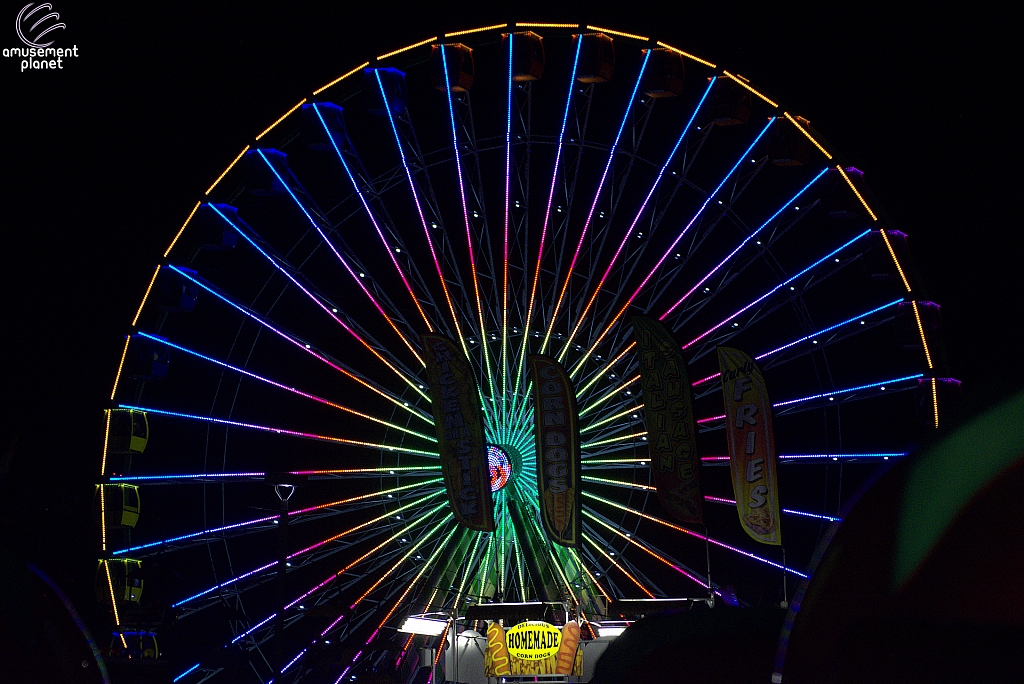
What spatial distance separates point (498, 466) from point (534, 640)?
2.71m

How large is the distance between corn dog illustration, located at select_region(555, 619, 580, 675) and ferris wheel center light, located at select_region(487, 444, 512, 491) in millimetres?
2441

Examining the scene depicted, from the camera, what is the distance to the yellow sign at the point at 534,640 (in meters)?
13.7

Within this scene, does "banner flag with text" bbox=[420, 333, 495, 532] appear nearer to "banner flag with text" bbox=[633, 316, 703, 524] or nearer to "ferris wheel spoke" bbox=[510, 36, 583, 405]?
"ferris wheel spoke" bbox=[510, 36, 583, 405]

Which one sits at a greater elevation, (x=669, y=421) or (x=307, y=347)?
(x=307, y=347)

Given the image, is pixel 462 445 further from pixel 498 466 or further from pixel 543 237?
pixel 543 237

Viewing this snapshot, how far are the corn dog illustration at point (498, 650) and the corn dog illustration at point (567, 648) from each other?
0.66 metres

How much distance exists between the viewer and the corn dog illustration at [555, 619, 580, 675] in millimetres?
13719

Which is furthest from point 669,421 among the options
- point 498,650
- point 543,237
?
point 498,650

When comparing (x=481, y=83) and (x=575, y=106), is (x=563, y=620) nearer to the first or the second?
(x=575, y=106)

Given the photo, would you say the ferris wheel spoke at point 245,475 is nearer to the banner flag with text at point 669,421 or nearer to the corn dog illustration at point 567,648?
the corn dog illustration at point 567,648

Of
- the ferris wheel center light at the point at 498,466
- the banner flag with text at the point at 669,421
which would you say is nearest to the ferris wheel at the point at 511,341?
the ferris wheel center light at the point at 498,466

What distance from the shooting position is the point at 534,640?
45.2ft

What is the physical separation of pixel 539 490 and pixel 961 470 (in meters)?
11.5

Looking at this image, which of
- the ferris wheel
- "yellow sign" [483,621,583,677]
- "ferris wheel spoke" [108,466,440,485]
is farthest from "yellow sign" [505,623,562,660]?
"ferris wheel spoke" [108,466,440,485]
